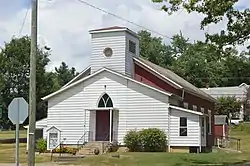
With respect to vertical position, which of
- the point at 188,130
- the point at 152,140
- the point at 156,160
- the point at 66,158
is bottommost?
the point at 66,158

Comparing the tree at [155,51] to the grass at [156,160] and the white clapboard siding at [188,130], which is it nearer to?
the white clapboard siding at [188,130]

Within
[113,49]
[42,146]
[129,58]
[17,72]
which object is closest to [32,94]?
[42,146]

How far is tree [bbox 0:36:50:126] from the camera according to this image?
64.9 metres

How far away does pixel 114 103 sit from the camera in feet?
122

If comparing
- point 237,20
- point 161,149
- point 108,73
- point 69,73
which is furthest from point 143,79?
point 69,73

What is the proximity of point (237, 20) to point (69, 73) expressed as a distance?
340ft

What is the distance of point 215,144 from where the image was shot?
4759 cm

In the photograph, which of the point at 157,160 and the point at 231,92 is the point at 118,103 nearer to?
the point at 157,160

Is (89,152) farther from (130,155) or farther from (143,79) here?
(143,79)

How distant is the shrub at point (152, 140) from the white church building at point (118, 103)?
856mm

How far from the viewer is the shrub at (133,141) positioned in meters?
35.1

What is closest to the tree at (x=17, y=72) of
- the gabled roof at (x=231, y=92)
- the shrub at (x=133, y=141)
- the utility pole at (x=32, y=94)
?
the shrub at (x=133, y=141)

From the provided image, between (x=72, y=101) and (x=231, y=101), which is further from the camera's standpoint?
(x=231, y=101)

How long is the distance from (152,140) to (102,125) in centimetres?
492
